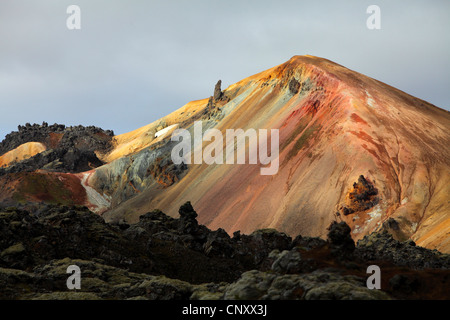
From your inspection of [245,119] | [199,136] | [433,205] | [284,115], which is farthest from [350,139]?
[199,136]

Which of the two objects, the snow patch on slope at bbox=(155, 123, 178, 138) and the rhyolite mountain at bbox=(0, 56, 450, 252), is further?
the snow patch on slope at bbox=(155, 123, 178, 138)

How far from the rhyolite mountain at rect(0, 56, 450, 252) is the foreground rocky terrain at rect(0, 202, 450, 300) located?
11.6 metres

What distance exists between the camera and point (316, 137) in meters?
97.2

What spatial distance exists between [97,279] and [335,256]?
1554cm

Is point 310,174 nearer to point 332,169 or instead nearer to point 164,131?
point 332,169

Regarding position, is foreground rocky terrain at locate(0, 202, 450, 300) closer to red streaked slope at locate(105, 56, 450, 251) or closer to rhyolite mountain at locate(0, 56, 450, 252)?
rhyolite mountain at locate(0, 56, 450, 252)

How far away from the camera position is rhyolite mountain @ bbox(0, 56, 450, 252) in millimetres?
75188

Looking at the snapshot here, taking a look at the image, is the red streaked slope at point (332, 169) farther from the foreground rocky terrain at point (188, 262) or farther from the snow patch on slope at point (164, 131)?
the snow patch on slope at point (164, 131)

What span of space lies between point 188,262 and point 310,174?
4383cm

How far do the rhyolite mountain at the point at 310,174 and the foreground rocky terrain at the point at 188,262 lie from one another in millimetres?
11588

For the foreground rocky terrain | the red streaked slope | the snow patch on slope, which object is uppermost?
the snow patch on slope

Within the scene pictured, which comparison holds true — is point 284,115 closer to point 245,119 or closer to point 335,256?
point 245,119

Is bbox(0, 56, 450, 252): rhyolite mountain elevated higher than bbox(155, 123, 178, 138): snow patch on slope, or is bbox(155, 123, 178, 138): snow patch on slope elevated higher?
bbox(155, 123, 178, 138): snow patch on slope

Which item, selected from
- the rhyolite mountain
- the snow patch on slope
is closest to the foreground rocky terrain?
the rhyolite mountain
